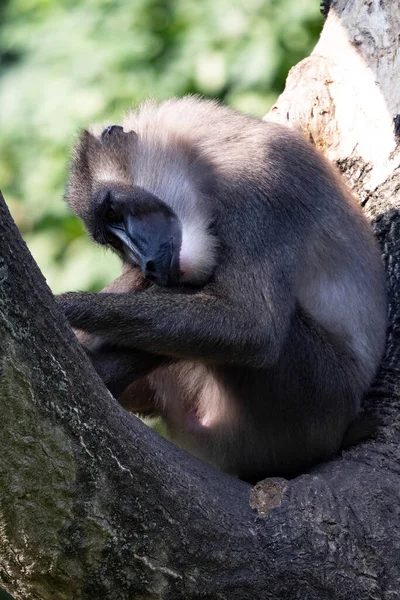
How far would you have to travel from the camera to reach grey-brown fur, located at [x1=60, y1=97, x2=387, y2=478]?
12.8ft

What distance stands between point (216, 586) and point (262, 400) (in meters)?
1.05

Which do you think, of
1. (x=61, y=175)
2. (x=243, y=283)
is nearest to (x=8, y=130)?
(x=61, y=175)

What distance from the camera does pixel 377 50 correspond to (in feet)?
16.3

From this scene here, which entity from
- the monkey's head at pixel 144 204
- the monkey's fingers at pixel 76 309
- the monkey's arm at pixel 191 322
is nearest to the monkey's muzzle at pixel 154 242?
the monkey's head at pixel 144 204

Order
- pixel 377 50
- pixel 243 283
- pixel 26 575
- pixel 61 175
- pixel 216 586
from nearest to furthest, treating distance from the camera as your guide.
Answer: pixel 26 575 → pixel 216 586 → pixel 243 283 → pixel 377 50 → pixel 61 175

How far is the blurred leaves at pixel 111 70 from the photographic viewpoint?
6.41 m

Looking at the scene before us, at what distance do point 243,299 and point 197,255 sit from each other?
272 mm

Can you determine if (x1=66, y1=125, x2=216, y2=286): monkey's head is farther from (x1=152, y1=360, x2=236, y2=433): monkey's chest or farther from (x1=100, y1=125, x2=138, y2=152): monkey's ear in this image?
(x1=152, y1=360, x2=236, y2=433): monkey's chest

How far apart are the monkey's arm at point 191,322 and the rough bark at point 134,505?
0.54 metres

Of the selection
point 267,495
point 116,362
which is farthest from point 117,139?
point 267,495

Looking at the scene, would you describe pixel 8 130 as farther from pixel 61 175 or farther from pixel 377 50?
pixel 377 50

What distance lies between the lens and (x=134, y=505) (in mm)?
3076

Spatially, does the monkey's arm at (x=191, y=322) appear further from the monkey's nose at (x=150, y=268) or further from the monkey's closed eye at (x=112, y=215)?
the monkey's closed eye at (x=112, y=215)

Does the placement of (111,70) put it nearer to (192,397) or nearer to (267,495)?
(192,397)
